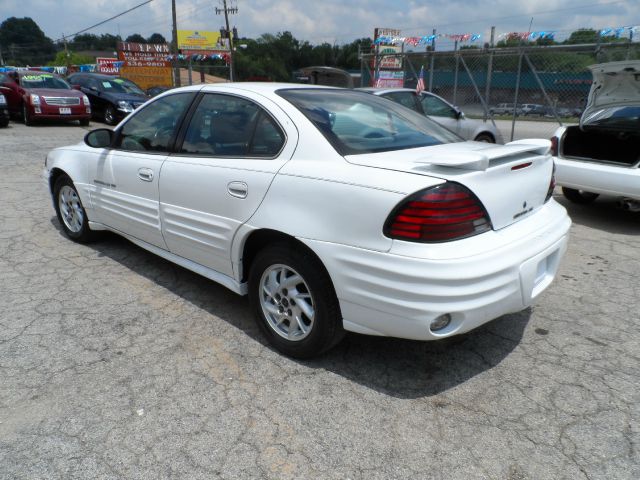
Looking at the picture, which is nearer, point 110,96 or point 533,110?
point 533,110

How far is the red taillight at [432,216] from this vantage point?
2.35m

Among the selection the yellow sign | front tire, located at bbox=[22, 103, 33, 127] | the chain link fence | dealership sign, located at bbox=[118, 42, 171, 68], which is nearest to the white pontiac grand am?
the chain link fence

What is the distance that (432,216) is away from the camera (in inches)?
92.4

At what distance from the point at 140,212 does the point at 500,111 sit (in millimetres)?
11660

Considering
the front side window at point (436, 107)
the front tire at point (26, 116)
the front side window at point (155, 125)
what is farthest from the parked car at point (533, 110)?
the front tire at point (26, 116)

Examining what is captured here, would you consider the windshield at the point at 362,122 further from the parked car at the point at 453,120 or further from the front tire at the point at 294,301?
the parked car at the point at 453,120

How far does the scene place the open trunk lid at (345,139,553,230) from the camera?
8.10 ft

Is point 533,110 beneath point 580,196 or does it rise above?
above

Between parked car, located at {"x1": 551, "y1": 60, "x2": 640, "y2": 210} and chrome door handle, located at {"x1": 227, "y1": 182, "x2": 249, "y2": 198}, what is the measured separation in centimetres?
442

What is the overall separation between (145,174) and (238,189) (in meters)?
1.09

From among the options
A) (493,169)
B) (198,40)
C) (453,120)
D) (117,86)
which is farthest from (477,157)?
(198,40)

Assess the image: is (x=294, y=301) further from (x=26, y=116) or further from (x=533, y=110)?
(x=26, y=116)

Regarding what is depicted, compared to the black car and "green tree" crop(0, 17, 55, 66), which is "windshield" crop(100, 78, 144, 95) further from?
"green tree" crop(0, 17, 55, 66)

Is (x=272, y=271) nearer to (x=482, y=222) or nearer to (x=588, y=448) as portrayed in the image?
(x=482, y=222)
